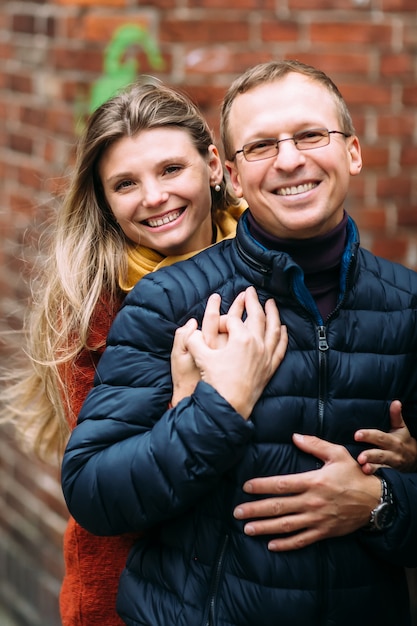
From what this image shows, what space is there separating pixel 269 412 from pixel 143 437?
0.28 meters

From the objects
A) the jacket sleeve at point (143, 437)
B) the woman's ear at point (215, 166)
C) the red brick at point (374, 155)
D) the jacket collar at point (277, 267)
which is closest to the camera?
the jacket sleeve at point (143, 437)

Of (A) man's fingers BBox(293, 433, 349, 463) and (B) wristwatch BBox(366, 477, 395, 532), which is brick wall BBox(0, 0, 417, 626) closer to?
(A) man's fingers BBox(293, 433, 349, 463)

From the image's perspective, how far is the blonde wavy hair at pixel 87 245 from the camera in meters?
2.46

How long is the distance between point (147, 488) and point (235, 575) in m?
0.28

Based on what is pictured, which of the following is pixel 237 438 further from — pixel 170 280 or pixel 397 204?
pixel 397 204

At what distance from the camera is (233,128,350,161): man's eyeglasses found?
83.4 inches

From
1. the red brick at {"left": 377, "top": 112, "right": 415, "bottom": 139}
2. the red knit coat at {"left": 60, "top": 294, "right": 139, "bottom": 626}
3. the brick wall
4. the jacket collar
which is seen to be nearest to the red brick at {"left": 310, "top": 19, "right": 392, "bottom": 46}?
the brick wall

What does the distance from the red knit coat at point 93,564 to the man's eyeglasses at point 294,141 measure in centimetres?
60

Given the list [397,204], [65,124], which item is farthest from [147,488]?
[65,124]

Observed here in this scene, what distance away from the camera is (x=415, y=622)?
11.0ft

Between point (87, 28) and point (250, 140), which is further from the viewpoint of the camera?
point (87, 28)

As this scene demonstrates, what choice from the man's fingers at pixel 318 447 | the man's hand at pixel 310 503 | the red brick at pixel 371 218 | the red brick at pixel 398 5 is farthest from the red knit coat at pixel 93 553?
the red brick at pixel 398 5

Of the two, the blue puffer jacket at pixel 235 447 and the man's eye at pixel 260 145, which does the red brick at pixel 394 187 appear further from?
the man's eye at pixel 260 145

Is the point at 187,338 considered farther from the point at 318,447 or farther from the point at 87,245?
the point at 87,245
